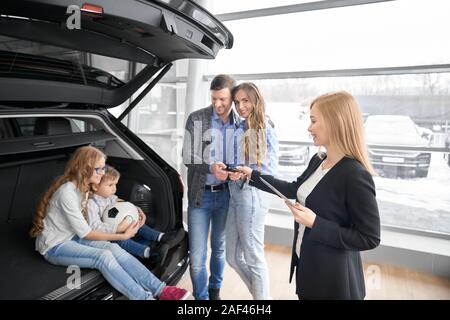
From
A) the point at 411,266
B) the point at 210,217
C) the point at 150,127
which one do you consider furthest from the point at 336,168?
the point at 150,127

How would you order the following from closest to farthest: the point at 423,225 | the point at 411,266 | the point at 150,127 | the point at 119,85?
the point at 119,85, the point at 411,266, the point at 423,225, the point at 150,127

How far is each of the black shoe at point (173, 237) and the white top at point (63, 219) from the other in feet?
1.21

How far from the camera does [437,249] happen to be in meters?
2.43

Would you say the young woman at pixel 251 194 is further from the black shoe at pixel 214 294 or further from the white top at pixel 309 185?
the white top at pixel 309 185

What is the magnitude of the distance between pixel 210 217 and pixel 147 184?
40 centimetres

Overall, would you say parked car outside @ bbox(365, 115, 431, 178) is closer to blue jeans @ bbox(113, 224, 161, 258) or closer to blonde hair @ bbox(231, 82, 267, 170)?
blonde hair @ bbox(231, 82, 267, 170)

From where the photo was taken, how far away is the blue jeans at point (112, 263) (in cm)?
127

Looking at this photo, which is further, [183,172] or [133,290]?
[183,172]

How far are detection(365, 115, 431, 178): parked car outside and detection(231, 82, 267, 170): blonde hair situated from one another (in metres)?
1.50

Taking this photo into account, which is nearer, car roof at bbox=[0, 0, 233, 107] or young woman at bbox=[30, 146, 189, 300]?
car roof at bbox=[0, 0, 233, 107]

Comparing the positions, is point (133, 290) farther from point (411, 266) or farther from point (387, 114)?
point (387, 114)

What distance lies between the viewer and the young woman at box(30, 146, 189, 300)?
130 centimetres

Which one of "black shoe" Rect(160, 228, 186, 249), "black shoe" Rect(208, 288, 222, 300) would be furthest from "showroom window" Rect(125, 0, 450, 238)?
"black shoe" Rect(160, 228, 186, 249)

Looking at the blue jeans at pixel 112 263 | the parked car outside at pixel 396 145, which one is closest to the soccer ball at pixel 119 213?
the blue jeans at pixel 112 263
